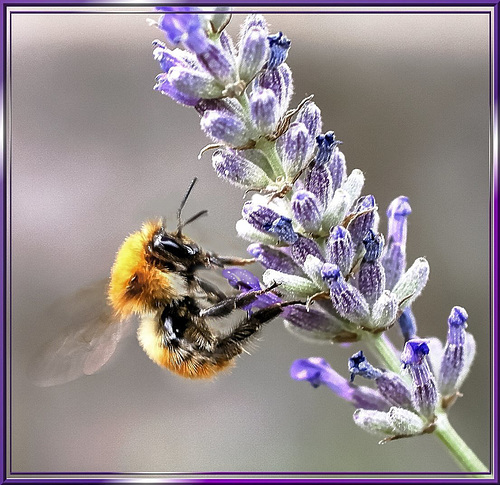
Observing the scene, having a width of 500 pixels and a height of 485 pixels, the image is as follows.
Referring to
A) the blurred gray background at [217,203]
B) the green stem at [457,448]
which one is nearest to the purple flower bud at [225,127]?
the green stem at [457,448]

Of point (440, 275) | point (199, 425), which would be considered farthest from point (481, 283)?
point (199, 425)

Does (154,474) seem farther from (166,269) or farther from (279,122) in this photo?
(279,122)

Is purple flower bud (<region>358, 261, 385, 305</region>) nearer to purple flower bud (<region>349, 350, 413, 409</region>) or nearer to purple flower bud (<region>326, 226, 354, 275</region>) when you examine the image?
purple flower bud (<region>326, 226, 354, 275</region>)

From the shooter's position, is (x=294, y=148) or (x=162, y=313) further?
(x=162, y=313)

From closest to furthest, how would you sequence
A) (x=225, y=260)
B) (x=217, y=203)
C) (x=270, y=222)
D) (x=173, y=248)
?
(x=270, y=222) < (x=225, y=260) < (x=173, y=248) < (x=217, y=203)

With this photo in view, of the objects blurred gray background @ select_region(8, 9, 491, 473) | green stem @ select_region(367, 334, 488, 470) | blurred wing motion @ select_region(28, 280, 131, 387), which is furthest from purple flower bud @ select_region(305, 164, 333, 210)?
blurred gray background @ select_region(8, 9, 491, 473)

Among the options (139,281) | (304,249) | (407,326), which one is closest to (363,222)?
(304,249)

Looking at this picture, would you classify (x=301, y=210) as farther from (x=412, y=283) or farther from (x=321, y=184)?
(x=412, y=283)
